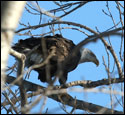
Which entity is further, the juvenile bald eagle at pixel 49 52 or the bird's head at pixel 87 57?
the bird's head at pixel 87 57

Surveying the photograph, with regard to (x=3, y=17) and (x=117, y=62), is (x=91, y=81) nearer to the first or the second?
(x=117, y=62)

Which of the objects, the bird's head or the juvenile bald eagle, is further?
the bird's head

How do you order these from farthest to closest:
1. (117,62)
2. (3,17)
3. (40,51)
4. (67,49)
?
(67,49)
(40,51)
(117,62)
(3,17)

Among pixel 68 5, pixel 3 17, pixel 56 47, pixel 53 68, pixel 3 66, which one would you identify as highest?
pixel 68 5

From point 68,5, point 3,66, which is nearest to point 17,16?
point 3,66

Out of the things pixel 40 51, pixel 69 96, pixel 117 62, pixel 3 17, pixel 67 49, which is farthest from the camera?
pixel 67 49

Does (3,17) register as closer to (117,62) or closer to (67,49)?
(117,62)

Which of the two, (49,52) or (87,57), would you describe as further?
(87,57)

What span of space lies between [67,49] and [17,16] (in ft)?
11.1

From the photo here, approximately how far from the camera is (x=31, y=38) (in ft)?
17.3

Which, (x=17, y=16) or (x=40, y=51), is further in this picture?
(x=40, y=51)

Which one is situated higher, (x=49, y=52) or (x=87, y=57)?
(x=87, y=57)

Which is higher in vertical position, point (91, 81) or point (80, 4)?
point (80, 4)

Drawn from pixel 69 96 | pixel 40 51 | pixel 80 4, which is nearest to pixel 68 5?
pixel 80 4
